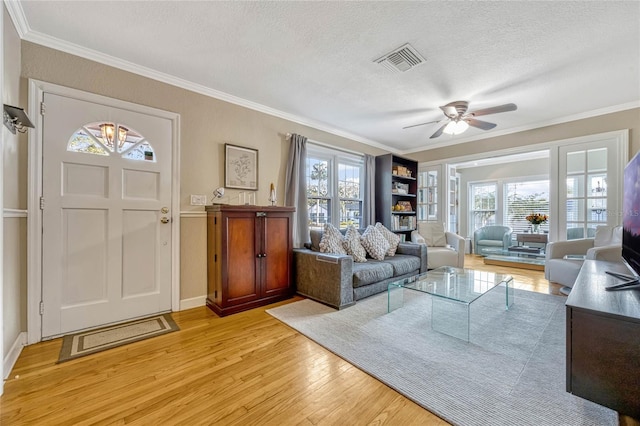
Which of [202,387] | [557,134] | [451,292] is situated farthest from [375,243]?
[557,134]

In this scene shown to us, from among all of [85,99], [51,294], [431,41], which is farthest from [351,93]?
[51,294]

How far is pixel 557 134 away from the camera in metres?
4.03

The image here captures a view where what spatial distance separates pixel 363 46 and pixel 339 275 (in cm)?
219

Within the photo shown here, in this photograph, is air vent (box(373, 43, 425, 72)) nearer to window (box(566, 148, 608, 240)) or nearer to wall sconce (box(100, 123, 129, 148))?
wall sconce (box(100, 123, 129, 148))

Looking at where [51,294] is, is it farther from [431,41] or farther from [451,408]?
[431,41]

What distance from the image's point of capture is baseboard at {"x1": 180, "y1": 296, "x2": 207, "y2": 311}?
2.91 m

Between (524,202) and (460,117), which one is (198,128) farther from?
(524,202)

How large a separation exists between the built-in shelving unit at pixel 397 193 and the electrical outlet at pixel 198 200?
3.20 metres

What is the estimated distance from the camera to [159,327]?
247cm

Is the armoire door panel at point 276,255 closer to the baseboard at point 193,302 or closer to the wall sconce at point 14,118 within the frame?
the baseboard at point 193,302

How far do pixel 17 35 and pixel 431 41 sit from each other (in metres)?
3.21

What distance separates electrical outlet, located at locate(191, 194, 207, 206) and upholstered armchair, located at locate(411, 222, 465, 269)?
3.49 metres

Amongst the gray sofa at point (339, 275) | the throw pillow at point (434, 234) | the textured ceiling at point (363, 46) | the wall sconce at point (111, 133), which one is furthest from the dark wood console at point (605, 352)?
the wall sconce at point (111, 133)

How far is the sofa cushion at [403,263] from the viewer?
3551mm
